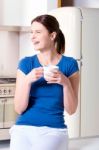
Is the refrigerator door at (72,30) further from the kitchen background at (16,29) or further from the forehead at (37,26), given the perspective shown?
the forehead at (37,26)

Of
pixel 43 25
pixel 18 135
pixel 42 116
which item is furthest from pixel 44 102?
pixel 43 25

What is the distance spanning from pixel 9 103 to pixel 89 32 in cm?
78

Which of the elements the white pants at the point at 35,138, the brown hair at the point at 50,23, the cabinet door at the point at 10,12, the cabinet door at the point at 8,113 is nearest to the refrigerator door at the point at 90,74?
the cabinet door at the point at 8,113

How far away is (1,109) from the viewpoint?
2113mm

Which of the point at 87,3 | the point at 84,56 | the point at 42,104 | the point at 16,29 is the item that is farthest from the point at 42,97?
the point at 87,3

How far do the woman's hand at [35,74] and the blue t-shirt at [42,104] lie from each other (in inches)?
1.9

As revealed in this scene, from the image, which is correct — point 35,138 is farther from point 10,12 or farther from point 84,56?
point 10,12

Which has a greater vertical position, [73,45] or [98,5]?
[98,5]

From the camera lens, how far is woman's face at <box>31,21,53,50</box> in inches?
48.9

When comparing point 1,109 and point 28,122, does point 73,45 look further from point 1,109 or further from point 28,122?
point 28,122

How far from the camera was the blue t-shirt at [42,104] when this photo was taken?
48.7 inches

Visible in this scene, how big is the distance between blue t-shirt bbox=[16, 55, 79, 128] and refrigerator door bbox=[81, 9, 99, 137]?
3.58ft

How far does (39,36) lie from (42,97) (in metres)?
0.24

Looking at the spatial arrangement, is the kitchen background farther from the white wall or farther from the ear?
the ear
